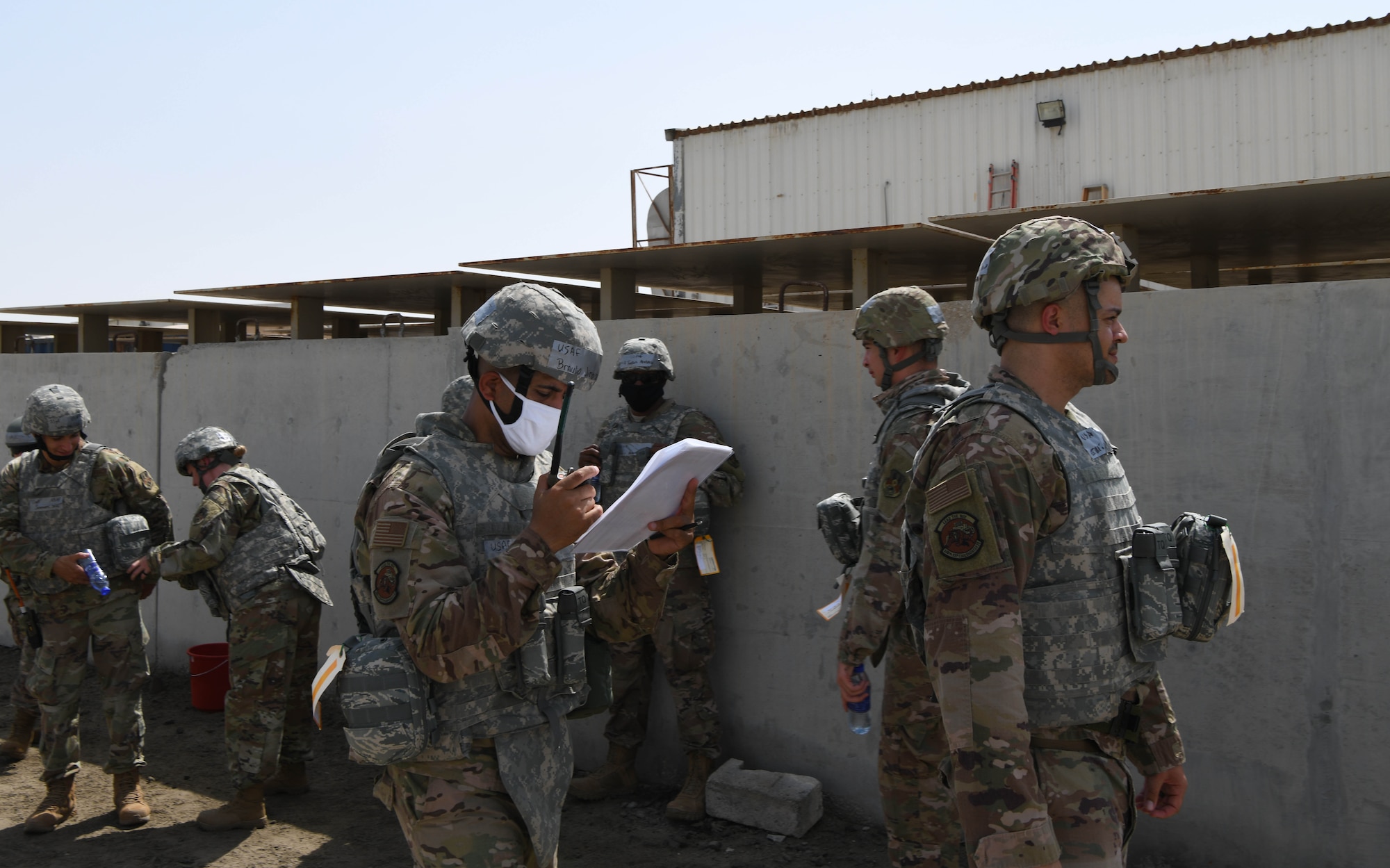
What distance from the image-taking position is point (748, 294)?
7.97 metres

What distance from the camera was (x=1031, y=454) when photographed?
2.08 metres

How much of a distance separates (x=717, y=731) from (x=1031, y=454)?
11.4 ft

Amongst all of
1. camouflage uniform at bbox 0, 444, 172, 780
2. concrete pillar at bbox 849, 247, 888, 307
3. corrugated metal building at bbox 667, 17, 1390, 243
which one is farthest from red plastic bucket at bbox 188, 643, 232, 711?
corrugated metal building at bbox 667, 17, 1390, 243

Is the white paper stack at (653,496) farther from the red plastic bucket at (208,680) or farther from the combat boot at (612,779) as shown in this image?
the red plastic bucket at (208,680)

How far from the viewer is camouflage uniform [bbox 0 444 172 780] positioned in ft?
17.2

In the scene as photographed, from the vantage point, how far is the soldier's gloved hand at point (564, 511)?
2252mm

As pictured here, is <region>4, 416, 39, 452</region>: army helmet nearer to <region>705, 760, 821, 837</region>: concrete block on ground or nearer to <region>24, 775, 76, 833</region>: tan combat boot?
<region>24, 775, 76, 833</region>: tan combat boot

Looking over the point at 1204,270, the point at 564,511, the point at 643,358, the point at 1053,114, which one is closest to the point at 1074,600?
the point at 564,511

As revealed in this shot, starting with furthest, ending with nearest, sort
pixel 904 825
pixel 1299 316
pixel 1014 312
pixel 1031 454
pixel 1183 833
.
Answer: pixel 1183 833 < pixel 1299 316 < pixel 904 825 < pixel 1014 312 < pixel 1031 454

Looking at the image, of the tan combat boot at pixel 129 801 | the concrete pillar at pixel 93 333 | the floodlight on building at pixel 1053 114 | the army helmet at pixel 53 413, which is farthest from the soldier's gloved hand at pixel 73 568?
the floodlight on building at pixel 1053 114

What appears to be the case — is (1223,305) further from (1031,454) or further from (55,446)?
(55,446)

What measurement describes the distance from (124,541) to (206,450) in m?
0.61

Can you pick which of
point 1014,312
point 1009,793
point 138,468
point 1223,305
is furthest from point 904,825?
point 138,468

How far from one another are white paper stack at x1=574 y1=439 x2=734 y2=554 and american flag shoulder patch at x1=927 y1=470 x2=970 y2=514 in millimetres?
437
